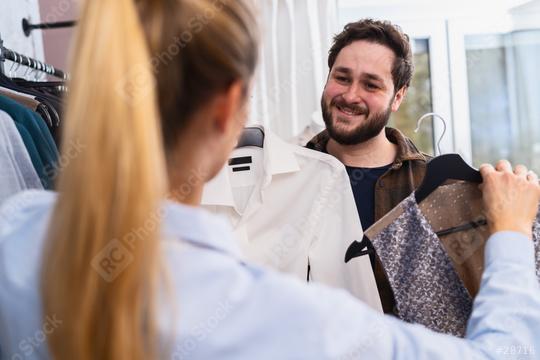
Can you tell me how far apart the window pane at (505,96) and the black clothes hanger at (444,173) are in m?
1.95

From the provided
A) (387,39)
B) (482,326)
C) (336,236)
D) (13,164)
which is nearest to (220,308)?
(482,326)

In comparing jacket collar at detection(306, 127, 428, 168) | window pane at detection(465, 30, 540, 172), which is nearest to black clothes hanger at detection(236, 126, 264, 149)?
jacket collar at detection(306, 127, 428, 168)

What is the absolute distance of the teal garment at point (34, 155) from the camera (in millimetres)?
1127

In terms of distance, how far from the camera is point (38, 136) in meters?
1.17

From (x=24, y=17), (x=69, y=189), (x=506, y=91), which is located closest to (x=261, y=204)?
(x=69, y=189)

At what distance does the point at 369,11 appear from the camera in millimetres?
2783

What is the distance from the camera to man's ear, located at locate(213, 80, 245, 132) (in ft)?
1.77

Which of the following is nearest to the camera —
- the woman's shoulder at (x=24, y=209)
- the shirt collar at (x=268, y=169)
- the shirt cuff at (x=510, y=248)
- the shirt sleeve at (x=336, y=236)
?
the woman's shoulder at (x=24, y=209)

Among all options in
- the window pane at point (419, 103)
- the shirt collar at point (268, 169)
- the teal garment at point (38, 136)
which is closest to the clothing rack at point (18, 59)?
the teal garment at point (38, 136)

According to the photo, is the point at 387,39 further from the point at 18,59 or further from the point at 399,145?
the point at 18,59

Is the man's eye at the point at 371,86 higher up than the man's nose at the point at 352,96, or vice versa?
the man's eye at the point at 371,86

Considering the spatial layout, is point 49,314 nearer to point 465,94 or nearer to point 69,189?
point 69,189

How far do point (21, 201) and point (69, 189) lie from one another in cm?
17

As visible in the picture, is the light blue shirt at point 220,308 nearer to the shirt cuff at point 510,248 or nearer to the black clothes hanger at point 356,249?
the shirt cuff at point 510,248
